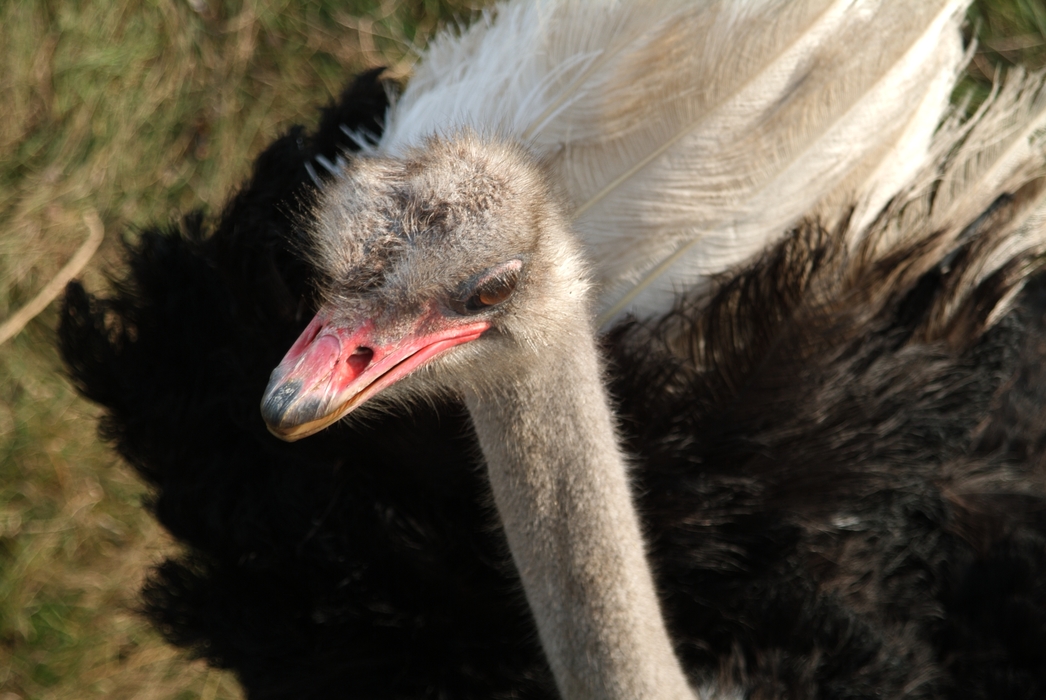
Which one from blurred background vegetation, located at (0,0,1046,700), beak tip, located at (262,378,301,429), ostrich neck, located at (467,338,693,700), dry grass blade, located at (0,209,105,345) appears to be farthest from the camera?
dry grass blade, located at (0,209,105,345)

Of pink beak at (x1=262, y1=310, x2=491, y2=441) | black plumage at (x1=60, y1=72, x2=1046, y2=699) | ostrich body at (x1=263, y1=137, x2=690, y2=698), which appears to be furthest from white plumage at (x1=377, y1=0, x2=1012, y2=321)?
pink beak at (x1=262, y1=310, x2=491, y2=441)

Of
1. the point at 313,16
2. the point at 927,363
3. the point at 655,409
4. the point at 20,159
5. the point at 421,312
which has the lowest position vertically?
the point at 20,159

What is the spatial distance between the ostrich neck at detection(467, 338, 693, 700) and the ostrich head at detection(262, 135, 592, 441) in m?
0.04

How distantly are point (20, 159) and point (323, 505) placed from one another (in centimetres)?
145

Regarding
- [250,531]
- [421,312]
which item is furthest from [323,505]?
[421,312]

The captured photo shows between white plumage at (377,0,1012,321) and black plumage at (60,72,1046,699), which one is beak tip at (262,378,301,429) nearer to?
black plumage at (60,72,1046,699)

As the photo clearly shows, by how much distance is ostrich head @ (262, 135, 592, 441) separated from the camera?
0.92 m

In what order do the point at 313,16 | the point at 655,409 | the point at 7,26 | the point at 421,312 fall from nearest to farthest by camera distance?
the point at 421,312 < the point at 655,409 < the point at 7,26 < the point at 313,16

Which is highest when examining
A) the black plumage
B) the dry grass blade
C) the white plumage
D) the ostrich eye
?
the white plumage

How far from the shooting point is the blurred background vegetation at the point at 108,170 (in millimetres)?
2250

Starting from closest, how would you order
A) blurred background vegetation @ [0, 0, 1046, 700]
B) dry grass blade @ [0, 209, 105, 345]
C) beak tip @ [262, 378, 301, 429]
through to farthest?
beak tip @ [262, 378, 301, 429], blurred background vegetation @ [0, 0, 1046, 700], dry grass blade @ [0, 209, 105, 345]

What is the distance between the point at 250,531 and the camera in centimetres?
149

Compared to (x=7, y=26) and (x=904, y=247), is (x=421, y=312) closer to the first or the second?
(x=904, y=247)

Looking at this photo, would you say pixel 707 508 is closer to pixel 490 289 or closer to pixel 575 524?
pixel 575 524
